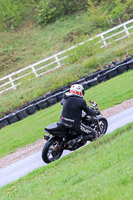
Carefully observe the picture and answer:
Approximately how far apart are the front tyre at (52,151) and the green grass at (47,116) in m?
4.84

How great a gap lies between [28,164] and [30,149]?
7.39ft

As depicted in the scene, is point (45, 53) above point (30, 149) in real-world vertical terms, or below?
below

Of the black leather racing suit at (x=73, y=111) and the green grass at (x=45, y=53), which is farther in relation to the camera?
the green grass at (x=45, y=53)

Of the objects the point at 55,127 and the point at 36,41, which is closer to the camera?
the point at 55,127

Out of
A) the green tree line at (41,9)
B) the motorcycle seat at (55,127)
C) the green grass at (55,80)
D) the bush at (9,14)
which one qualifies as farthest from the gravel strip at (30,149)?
the bush at (9,14)

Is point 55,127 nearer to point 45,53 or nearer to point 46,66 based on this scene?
point 46,66

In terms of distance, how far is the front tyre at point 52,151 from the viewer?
9.95 meters

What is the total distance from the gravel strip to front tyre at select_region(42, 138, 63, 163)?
9.04ft

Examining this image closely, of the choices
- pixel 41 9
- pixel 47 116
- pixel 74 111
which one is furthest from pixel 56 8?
pixel 74 111

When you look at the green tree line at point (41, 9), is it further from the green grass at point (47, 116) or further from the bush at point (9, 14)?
the green grass at point (47, 116)

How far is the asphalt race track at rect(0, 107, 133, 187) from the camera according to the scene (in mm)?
10547

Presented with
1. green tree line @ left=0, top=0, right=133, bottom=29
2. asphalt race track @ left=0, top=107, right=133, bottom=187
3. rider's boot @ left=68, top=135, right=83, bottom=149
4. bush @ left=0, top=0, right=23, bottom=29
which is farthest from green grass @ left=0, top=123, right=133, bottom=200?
bush @ left=0, top=0, right=23, bottom=29

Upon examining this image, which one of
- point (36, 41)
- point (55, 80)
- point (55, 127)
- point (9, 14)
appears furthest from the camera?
point (9, 14)

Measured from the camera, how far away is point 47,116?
19.6 metres
